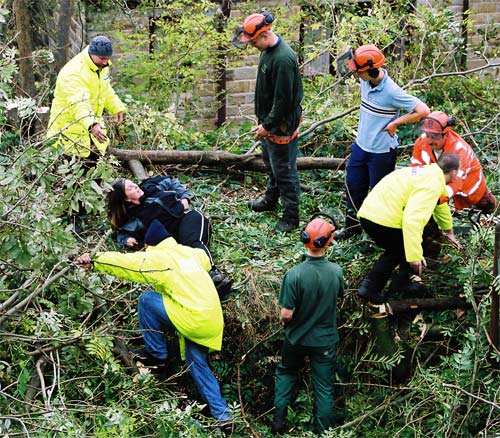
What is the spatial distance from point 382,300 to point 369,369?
2.02 feet

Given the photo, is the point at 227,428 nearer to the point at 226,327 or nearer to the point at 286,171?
the point at 226,327

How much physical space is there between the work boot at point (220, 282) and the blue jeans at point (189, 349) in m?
0.56

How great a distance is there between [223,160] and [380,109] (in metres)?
2.90

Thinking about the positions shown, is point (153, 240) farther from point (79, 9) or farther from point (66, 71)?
point (79, 9)

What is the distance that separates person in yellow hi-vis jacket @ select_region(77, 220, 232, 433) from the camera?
8125 mm

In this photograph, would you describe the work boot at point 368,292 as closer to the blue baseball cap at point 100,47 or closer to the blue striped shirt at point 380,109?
the blue striped shirt at point 380,109

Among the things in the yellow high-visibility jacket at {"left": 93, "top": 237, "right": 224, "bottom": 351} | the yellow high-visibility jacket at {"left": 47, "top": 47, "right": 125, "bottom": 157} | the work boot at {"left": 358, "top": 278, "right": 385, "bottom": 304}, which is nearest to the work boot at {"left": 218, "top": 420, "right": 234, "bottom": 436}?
the yellow high-visibility jacket at {"left": 93, "top": 237, "right": 224, "bottom": 351}

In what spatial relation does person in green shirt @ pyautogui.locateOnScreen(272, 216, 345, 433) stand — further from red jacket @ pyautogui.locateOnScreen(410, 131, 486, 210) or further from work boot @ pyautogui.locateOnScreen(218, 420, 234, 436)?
red jacket @ pyautogui.locateOnScreen(410, 131, 486, 210)

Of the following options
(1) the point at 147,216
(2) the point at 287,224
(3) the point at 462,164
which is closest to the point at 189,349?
(1) the point at 147,216

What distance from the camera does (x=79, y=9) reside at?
54.2 feet

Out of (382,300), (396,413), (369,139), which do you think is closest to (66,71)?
(369,139)

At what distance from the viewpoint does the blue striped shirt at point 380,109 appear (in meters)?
9.15

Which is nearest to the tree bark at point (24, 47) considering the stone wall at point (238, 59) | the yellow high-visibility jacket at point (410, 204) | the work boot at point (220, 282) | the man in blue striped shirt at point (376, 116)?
the stone wall at point (238, 59)

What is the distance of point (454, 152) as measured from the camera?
8953 millimetres
